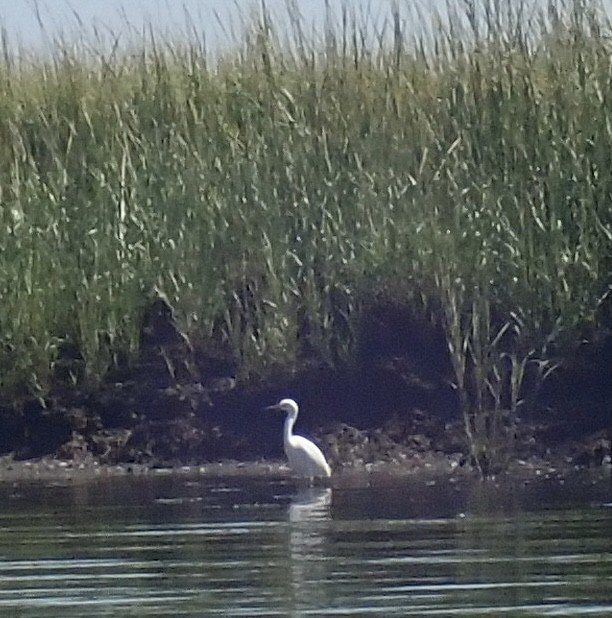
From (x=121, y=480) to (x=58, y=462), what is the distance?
68 centimetres

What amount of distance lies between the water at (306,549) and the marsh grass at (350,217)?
134 centimetres

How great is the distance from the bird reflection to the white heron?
30cm

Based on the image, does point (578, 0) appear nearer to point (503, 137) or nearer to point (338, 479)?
point (503, 137)

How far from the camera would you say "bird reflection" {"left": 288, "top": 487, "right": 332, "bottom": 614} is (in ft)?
28.4

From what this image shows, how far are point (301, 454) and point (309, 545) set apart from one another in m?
2.59

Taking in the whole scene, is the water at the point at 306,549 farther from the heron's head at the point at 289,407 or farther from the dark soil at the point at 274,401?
the dark soil at the point at 274,401

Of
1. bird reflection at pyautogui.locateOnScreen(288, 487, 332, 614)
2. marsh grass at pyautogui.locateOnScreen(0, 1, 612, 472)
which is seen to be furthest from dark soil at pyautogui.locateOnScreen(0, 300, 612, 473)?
bird reflection at pyautogui.locateOnScreen(288, 487, 332, 614)

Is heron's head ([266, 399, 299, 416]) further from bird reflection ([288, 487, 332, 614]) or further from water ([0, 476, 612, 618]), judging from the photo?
bird reflection ([288, 487, 332, 614])

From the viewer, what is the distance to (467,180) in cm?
1356

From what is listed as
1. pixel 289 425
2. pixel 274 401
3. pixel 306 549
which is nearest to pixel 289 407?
pixel 289 425

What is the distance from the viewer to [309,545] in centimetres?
991

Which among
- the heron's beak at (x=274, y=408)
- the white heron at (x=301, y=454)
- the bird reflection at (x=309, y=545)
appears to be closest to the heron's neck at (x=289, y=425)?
the white heron at (x=301, y=454)

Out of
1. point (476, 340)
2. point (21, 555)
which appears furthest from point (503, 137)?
point (21, 555)

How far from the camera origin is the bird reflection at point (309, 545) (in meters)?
8.66
